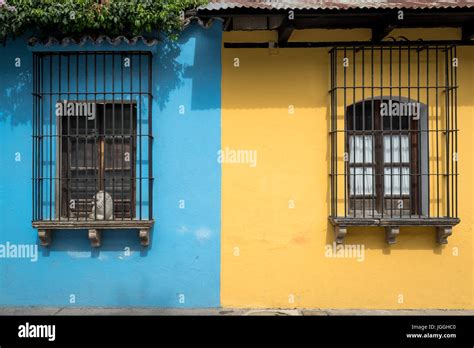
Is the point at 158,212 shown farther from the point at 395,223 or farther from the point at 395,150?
the point at 395,150

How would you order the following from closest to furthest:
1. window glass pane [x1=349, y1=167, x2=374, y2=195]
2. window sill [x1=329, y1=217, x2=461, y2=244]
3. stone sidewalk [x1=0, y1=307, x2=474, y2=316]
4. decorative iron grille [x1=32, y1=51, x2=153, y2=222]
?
1. window sill [x1=329, y1=217, x2=461, y2=244]
2. stone sidewalk [x1=0, y1=307, x2=474, y2=316]
3. decorative iron grille [x1=32, y1=51, x2=153, y2=222]
4. window glass pane [x1=349, y1=167, x2=374, y2=195]

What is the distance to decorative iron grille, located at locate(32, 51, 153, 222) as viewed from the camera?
5828 millimetres

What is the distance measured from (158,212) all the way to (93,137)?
4.30 feet

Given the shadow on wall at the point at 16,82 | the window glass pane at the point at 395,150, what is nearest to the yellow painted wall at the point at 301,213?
the window glass pane at the point at 395,150

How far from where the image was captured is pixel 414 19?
5555mm

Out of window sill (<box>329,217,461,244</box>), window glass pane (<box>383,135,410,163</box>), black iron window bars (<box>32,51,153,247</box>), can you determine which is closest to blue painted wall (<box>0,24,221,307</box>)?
black iron window bars (<box>32,51,153,247</box>)

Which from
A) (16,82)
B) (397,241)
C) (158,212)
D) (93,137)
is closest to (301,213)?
(397,241)

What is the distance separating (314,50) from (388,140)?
1.55m

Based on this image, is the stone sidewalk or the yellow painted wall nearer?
the stone sidewalk

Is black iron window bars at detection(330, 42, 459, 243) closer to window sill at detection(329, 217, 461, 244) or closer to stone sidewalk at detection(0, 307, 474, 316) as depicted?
window sill at detection(329, 217, 461, 244)

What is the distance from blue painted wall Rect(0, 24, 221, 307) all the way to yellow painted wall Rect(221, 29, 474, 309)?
237 millimetres

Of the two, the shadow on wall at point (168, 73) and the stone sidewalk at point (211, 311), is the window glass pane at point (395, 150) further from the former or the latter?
the shadow on wall at point (168, 73)

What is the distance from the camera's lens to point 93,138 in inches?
236

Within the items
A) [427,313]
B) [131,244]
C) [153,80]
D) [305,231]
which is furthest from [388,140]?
[131,244]
